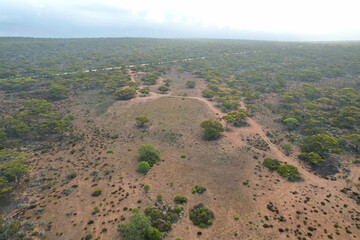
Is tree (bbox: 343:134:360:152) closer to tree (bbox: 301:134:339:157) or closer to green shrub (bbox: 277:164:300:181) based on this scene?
tree (bbox: 301:134:339:157)

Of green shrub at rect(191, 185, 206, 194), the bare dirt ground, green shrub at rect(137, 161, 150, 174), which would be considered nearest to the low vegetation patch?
the bare dirt ground

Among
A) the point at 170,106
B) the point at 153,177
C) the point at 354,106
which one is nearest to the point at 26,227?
the point at 153,177

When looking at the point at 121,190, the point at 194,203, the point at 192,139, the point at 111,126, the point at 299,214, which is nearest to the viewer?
the point at 299,214

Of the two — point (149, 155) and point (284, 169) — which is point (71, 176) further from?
point (284, 169)

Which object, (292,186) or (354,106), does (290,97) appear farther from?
(292,186)

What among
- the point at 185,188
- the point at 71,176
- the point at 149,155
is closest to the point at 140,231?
the point at 185,188

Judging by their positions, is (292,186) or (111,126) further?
(111,126)

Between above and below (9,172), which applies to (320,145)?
below
